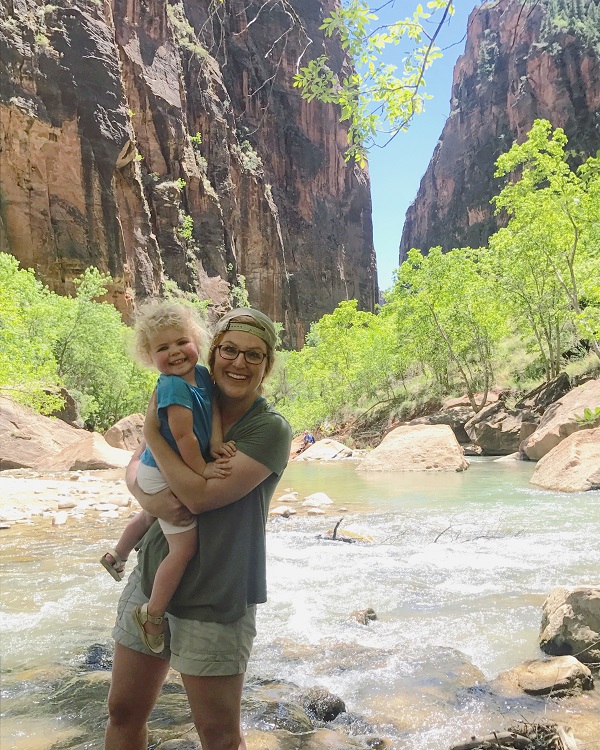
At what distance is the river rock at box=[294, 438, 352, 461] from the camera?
68.7ft

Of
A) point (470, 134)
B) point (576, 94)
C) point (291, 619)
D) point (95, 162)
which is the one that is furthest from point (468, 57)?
point (291, 619)

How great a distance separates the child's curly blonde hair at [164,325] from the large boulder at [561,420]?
1255 cm

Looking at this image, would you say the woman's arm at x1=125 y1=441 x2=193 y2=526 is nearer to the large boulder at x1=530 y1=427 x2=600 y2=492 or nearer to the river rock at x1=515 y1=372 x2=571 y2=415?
the large boulder at x1=530 y1=427 x2=600 y2=492

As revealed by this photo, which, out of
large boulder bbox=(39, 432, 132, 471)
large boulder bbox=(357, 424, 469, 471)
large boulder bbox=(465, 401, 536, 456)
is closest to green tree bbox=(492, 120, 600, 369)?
large boulder bbox=(465, 401, 536, 456)

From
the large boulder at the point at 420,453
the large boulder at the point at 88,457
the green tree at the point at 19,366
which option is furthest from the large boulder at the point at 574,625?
the large boulder at the point at 88,457

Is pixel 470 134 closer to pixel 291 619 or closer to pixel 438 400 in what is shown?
pixel 438 400

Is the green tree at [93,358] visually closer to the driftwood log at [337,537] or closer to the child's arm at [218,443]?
the driftwood log at [337,537]

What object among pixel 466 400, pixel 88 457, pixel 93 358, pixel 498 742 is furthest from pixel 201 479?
pixel 93 358

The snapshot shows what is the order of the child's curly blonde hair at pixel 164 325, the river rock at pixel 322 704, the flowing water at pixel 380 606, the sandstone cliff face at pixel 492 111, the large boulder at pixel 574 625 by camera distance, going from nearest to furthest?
the child's curly blonde hair at pixel 164 325 < the river rock at pixel 322 704 < the flowing water at pixel 380 606 < the large boulder at pixel 574 625 < the sandstone cliff face at pixel 492 111

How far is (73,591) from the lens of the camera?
16.7 ft

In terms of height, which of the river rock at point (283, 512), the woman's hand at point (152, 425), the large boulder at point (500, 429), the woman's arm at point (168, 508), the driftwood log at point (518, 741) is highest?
the woman's hand at point (152, 425)

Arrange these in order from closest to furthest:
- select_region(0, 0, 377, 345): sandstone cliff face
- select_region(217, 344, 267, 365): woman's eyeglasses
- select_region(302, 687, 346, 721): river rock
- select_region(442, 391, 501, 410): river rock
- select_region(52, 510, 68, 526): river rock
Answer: select_region(217, 344, 267, 365): woman's eyeglasses → select_region(302, 687, 346, 721): river rock → select_region(52, 510, 68, 526): river rock → select_region(442, 391, 501, 410): river rock → select_region(0, 0, 377, 345): sandstone cliff face

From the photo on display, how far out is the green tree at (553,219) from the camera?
13.4 m

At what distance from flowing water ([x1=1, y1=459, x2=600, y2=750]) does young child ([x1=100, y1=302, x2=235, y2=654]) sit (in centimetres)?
123
